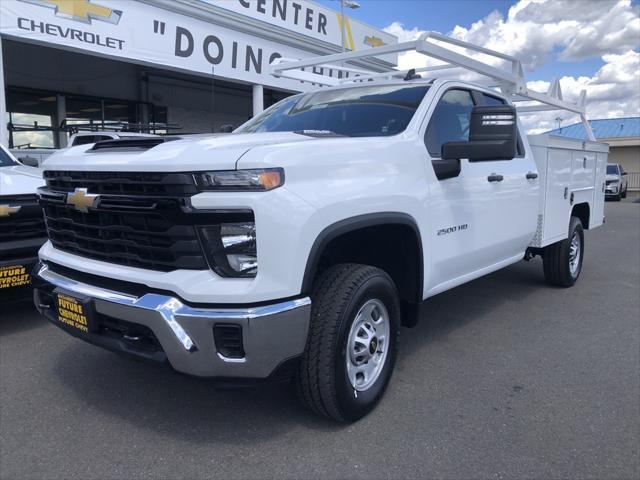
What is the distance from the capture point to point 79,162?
116 inches

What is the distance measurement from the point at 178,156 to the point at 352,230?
0.97 m

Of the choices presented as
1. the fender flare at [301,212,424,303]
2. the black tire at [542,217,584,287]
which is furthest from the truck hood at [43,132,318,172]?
the black tire at [542,217,584,287]

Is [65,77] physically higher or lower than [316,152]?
higher

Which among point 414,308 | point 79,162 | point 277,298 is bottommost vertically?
point 414,308

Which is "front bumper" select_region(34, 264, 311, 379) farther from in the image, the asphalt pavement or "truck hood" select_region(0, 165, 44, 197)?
"truck hood" select_region(0, 165, 44, 197)

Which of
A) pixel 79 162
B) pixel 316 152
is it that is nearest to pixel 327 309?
pixel 316 152

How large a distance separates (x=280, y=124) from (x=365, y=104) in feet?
2.32

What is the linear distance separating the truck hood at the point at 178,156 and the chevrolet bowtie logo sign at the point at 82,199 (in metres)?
0.13

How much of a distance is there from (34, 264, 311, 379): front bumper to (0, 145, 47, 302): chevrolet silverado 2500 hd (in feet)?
7.02

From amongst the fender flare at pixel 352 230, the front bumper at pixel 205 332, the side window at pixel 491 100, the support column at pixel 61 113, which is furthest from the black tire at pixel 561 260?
the support column at pixel 61 113

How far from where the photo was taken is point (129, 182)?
263cm

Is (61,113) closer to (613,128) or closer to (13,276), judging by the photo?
(13,276)

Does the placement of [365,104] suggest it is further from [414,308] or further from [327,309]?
[327,309]

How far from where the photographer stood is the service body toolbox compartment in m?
5.36
